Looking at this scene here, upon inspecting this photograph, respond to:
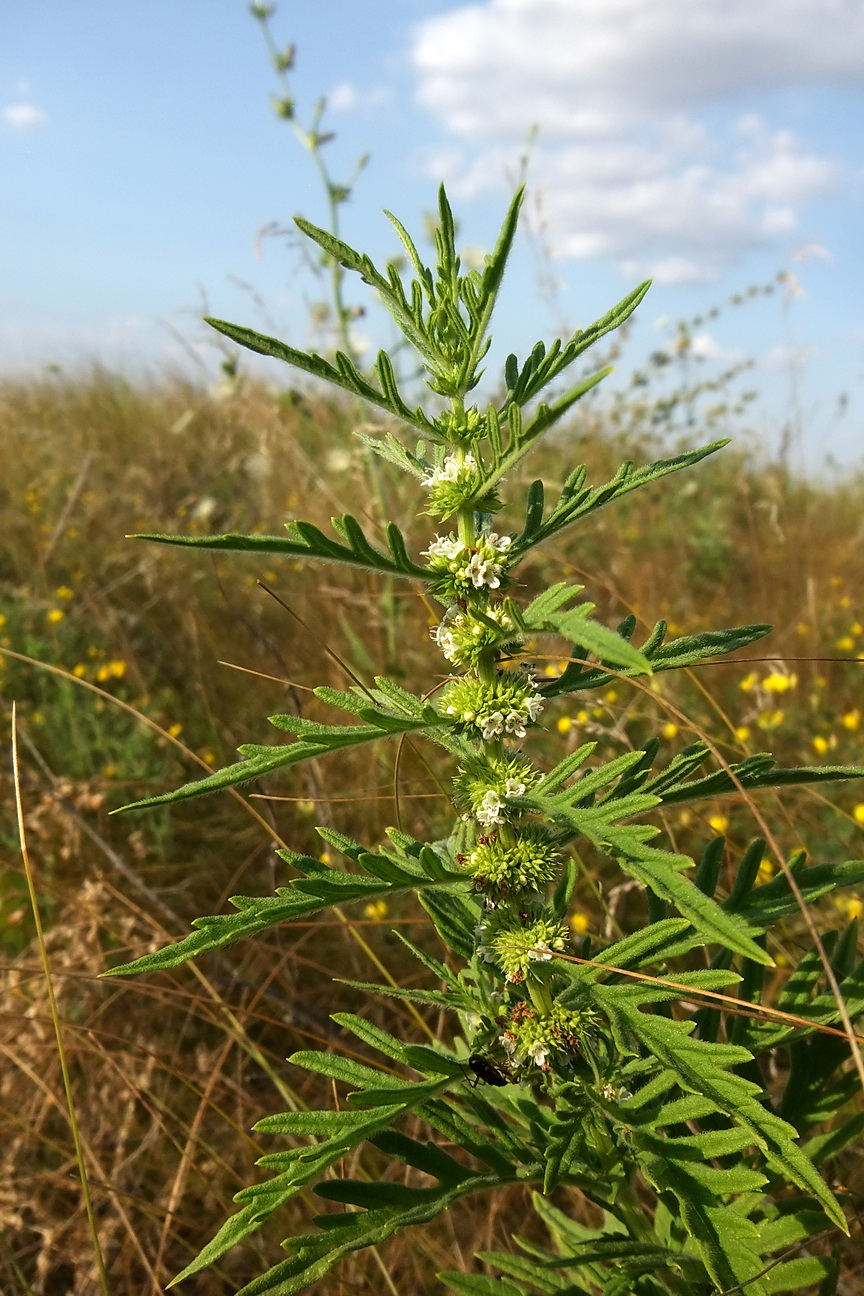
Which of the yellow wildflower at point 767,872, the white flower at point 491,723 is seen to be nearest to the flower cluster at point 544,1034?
the white flower at point 491,723

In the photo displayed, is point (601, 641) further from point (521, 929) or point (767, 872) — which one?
point (767, 872)

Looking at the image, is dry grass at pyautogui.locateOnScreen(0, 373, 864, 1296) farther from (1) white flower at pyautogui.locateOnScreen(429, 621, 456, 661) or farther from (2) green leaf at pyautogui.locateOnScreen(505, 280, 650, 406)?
(2) green leaf at pyautogui.locateOnScreen(505, 280, 650, 406)

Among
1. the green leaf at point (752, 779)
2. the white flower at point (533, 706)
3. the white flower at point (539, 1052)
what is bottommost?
the white flower at point (539, 1052)

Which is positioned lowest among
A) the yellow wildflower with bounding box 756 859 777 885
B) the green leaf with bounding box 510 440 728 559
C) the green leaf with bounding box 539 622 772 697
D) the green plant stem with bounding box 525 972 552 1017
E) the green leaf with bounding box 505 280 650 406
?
the yellow wildflower with bounding box 756 859 777 885

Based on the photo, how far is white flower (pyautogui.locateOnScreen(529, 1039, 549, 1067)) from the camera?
1.07 metres

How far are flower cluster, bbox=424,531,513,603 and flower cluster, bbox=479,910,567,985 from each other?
396mm

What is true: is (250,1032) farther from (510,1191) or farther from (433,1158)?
(433,1158)

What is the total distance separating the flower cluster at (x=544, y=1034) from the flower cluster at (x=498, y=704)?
1.11 ft

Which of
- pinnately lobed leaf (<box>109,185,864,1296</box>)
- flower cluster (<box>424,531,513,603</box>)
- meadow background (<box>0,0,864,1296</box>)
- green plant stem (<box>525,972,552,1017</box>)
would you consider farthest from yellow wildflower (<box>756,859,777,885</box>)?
flower cluster (<box>424,531,513,603</box>)

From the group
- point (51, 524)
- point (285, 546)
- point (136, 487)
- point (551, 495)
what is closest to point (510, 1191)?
point (285, 546)

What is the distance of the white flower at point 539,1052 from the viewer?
3.50 feet

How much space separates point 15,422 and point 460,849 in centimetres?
683

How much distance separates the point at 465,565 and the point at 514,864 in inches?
14.0

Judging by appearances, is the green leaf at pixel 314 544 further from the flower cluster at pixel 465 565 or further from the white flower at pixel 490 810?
the white flower at pixel 490 810
